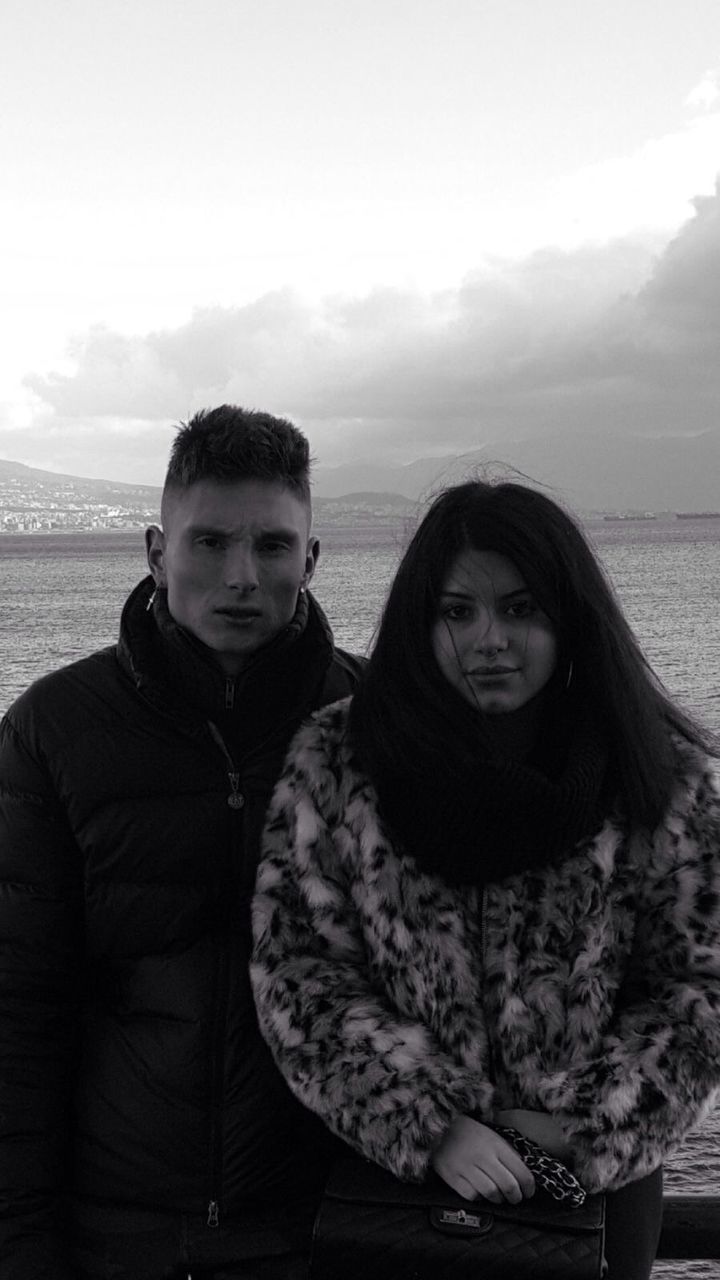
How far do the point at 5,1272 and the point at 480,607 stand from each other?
5.25 feet

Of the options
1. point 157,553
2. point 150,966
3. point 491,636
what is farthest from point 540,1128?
point 157,553

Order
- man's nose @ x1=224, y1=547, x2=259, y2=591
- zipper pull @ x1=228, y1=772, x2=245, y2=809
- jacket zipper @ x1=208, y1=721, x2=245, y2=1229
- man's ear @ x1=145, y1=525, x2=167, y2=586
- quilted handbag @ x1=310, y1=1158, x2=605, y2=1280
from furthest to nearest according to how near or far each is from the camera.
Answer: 1. man's ear @ x1=145, y1=525, x2=167, y2=586
2. man's nose @ x1=224, y1=547, x2=259, y2=591
3. zipper pull @ x1=228, y1=772, x2=245, y2=809
4. jacket zipper @ x1=208, y1=721, x2=245, y2=1229
5. quilted handbag @ x1=310, y1=1158, x2=605, y2=1280

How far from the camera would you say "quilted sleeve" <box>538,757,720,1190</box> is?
81.1 inches

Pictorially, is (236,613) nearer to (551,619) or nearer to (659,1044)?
(551,619)

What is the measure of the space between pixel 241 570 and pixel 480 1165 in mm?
1262

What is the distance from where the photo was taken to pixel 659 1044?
2.11 m

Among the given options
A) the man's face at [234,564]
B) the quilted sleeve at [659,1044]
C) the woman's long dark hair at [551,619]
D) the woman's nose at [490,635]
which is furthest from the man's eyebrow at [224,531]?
the quilted sleeve at [659,1044]

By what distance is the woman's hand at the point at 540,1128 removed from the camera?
2080 millimetres

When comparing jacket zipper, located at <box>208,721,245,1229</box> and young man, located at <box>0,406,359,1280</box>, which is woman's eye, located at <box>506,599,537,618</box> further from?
jacket zipper, located at <box>208,721,245,1229</box>

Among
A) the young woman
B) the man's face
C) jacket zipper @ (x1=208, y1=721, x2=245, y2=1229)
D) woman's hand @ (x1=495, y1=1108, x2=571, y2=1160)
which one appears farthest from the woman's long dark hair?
woman's hand @ (x1=495, y1=1108, x2=571, y2=1160)

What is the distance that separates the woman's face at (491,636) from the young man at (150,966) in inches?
15.4

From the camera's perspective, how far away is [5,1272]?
7.21 ft

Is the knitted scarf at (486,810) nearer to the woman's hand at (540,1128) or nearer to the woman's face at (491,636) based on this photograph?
the woman's face at (491,636)

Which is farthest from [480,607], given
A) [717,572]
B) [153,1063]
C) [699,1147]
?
[717,572]
